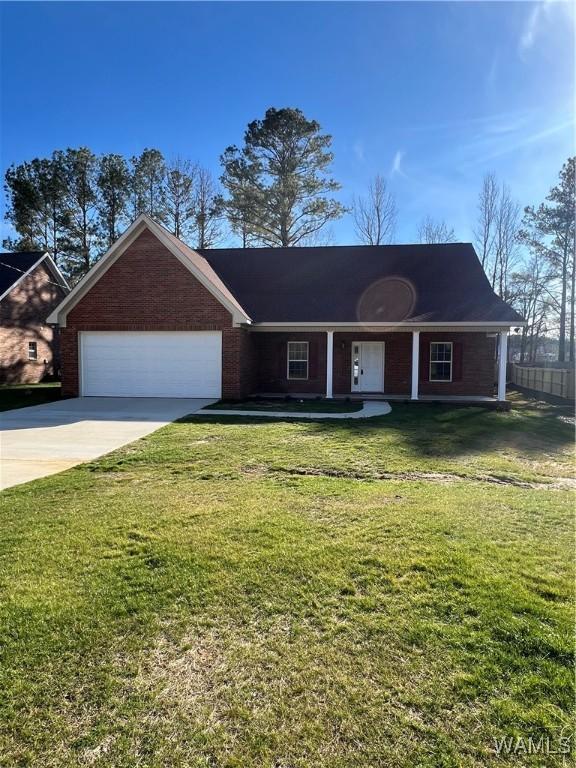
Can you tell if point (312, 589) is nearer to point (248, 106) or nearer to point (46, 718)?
point (46, 718)

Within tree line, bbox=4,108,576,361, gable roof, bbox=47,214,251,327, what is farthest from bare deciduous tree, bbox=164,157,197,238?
gable roof, bbox=47,214,251,327

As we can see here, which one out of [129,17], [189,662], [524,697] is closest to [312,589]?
[189,662]

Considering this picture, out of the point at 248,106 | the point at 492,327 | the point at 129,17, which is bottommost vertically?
the point at 492,327

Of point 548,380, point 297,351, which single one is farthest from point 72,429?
point 548,380

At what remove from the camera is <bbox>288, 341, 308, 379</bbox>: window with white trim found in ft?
56.2

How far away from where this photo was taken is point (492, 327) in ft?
48.4

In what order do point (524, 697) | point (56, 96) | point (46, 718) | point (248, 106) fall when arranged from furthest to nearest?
point (248, 106) → point (56, 96) → point (524, 697) → point (46, 718)

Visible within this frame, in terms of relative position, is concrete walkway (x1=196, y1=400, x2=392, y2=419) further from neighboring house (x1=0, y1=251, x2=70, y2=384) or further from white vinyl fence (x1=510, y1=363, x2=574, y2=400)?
neighboring house (x1=0, y1=251, x2=70, y2=384)

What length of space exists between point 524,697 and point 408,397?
14.2 m

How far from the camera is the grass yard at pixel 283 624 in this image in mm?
2004

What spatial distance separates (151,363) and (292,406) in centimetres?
542

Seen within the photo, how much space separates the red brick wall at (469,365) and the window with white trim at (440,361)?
17 cm

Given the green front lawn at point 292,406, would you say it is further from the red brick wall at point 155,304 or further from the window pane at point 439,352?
the window pane at point 439,352

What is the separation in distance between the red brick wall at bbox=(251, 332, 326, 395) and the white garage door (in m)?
2.47
